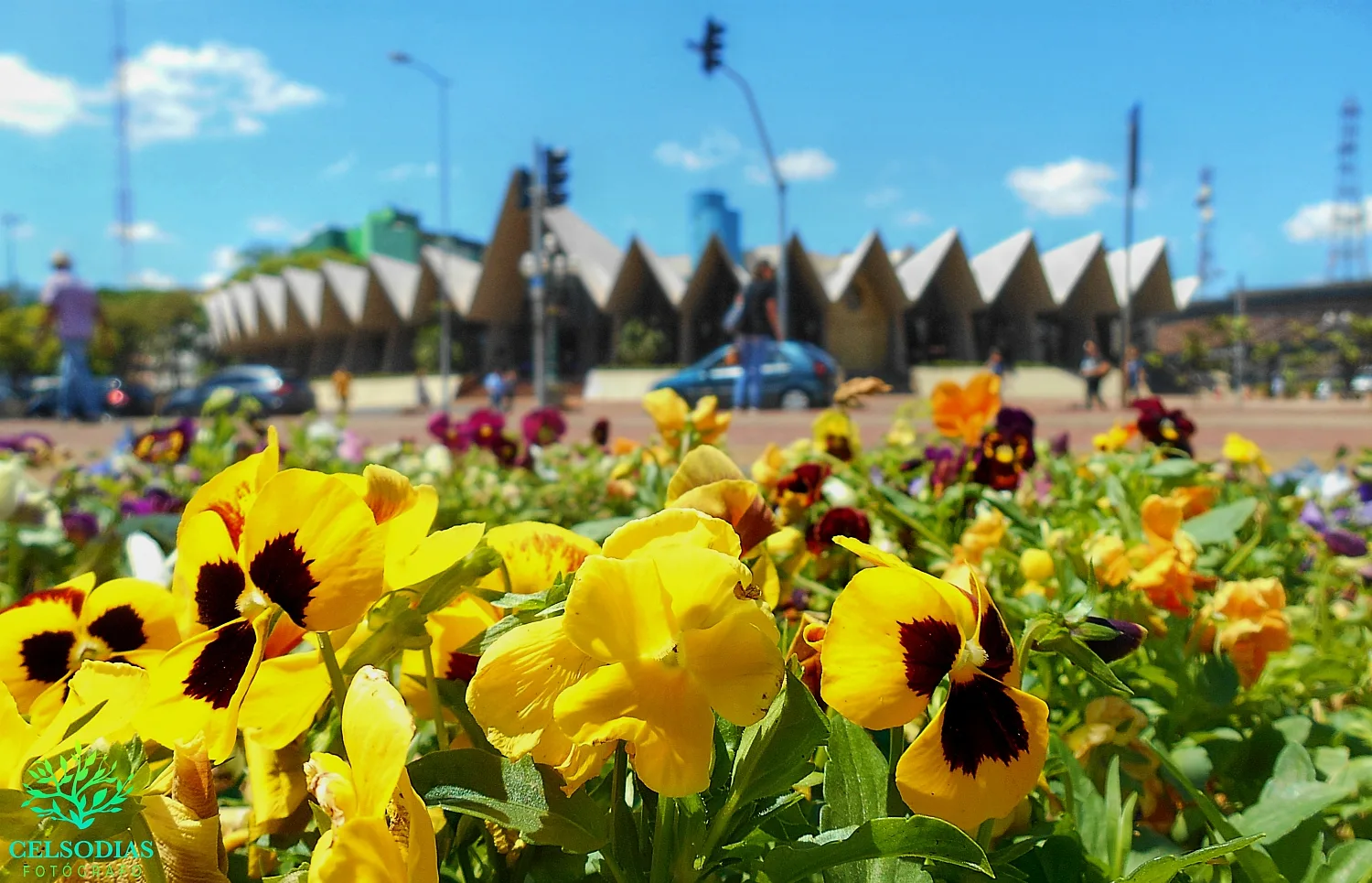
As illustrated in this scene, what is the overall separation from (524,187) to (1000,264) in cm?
1803

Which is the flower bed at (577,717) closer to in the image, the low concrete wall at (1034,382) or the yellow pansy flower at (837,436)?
the yellow pansy flower at (837,436)

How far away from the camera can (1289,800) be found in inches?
24.1

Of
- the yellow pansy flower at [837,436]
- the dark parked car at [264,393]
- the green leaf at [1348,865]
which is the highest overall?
the yellow pansy flower at [837,436]

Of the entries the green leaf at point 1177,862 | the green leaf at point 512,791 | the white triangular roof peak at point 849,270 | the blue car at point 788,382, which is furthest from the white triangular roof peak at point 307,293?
the green leaf at point 1177,862

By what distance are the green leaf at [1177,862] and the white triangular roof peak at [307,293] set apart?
3935 cm

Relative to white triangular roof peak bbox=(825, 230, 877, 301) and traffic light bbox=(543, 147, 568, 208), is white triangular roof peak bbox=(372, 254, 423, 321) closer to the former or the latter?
white triangular roof peak bbox=(825, 230, 877, 301)

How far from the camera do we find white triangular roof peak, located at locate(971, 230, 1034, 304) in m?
29.4

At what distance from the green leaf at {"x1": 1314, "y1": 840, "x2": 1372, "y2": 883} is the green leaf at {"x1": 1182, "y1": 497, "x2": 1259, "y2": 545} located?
435 millimetres

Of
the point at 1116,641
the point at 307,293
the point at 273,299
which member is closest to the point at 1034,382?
the point at 307,293

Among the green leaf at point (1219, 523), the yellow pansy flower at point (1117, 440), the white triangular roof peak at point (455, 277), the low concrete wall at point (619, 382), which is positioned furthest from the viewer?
→ the white triangular roof peak at point (455, 277)

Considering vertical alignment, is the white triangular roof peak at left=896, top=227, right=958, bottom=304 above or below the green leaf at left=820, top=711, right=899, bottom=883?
above

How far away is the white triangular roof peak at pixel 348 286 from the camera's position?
114 feet

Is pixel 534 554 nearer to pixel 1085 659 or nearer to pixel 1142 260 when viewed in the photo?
pixel 1085 659

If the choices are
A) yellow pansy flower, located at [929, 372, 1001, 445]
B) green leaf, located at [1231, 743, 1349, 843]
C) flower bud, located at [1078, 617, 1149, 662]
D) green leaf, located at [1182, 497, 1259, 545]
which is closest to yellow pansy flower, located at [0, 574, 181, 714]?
flower bud, located at [1078, 617, 1149, 662]
